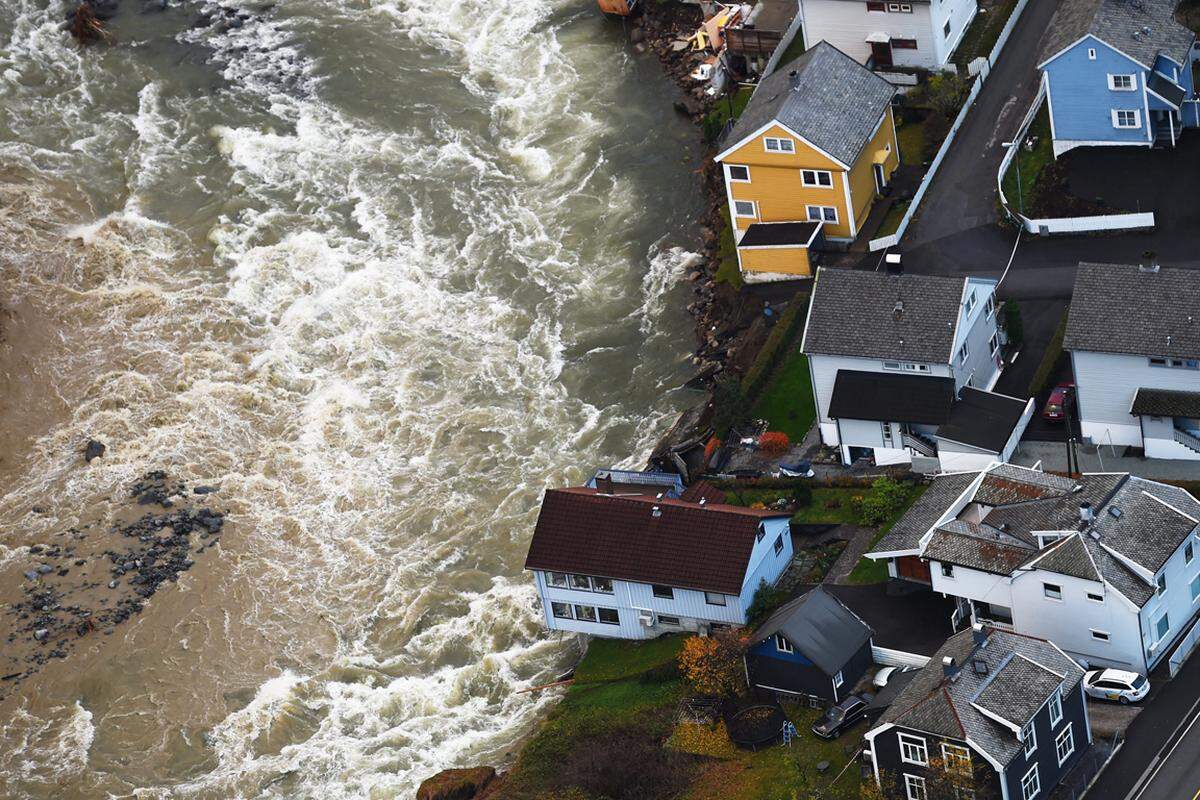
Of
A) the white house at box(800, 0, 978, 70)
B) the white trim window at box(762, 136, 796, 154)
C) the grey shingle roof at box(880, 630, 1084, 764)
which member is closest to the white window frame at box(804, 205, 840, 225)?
the white trim window at box(762, 136, 796, 154)

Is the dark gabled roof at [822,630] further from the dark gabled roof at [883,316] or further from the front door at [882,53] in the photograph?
the front door at [882,53]

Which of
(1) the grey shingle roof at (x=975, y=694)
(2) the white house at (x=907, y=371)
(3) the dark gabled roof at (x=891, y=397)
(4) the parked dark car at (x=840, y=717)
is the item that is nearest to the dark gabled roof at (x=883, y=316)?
(2) the white house at (x=907, y=371)

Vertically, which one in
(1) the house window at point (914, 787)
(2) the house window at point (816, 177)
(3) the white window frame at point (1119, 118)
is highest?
(3) the white window frame at point (1119, 118)

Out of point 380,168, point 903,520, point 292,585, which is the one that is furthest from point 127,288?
point 903,520

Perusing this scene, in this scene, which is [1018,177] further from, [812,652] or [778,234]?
[812,652]

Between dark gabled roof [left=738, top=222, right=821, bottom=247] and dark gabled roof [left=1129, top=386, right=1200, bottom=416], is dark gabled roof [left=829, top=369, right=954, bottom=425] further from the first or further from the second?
dark gabled roof [left=738, top=222, right=821, bottom=247]

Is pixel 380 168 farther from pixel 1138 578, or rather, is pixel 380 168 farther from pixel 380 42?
pixel 1138 578
